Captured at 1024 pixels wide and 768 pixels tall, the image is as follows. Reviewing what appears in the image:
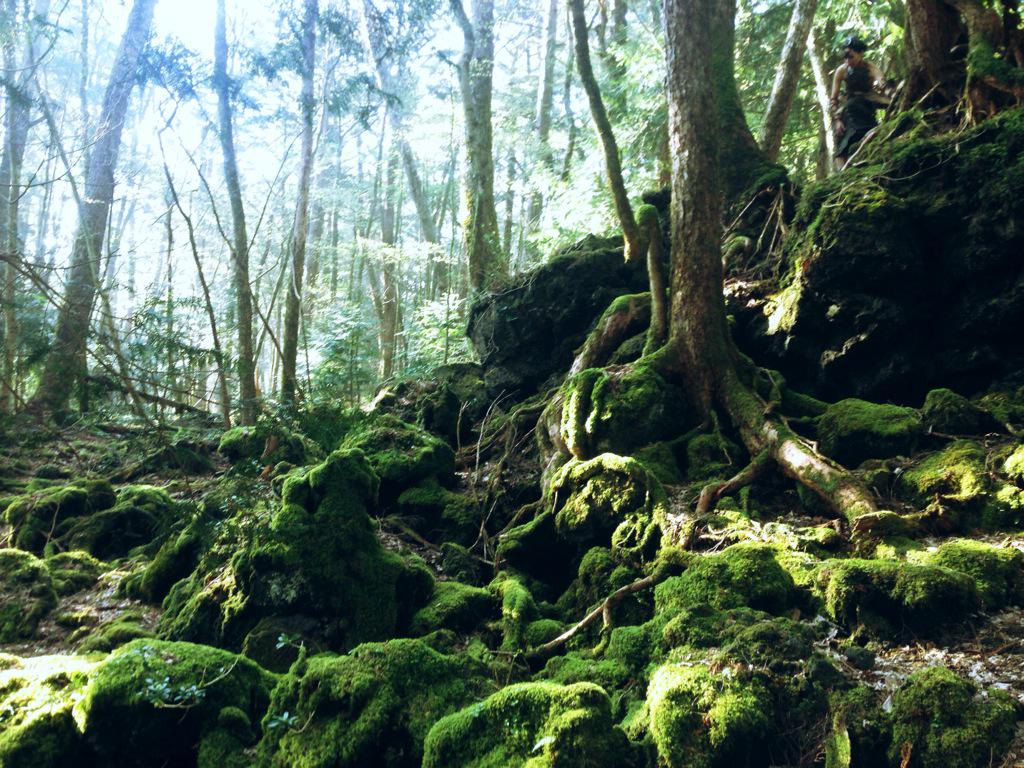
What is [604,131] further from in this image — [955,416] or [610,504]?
[955,416]

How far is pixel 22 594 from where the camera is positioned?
6.37 meters

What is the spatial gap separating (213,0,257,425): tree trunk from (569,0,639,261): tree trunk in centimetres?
676

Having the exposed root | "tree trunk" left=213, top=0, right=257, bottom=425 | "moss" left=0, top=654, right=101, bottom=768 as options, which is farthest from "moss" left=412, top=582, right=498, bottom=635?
"tree trunk" left=213, top=0, right=257, bottom=425

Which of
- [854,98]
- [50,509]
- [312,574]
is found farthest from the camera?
[854,98]

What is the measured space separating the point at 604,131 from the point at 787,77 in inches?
150

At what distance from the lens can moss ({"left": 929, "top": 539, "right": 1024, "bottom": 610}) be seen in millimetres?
4125

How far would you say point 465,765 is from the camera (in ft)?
10.7

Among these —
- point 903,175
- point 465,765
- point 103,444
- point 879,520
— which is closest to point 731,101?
point 903,175

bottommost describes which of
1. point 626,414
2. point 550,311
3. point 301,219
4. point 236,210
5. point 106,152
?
point 626,414

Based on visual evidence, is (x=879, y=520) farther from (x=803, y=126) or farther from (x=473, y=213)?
(x=803, y=126)

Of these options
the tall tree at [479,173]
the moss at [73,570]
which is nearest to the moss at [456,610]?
the moss at [73,570]

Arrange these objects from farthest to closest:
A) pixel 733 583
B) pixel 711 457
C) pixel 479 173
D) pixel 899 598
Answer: pixel 479 173
pixel 711 457
pixel 733 583
pixel 899 598

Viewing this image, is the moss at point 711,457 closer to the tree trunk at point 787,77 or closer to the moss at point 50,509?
the tree trunk at point 787,77

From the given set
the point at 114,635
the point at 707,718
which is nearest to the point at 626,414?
the point at 707,718
